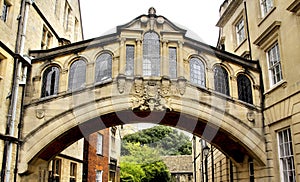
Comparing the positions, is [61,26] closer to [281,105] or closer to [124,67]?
[124,67]

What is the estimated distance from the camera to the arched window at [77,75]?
1203cm

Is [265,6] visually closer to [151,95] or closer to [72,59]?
[151,95]

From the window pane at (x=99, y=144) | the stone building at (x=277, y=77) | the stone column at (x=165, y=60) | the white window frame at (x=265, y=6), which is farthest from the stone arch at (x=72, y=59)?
the window pane at (x=99, y=144)

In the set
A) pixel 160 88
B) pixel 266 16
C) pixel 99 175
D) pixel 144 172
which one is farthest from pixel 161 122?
pixel 144 172

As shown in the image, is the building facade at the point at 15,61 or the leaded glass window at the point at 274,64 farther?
the leaded glass window at the point at 274,64

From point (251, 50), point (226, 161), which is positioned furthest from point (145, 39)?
point (226, 161)

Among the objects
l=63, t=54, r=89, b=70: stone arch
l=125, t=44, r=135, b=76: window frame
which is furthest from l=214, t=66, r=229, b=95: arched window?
l=63, t=54, r=89, b=70: stone arch

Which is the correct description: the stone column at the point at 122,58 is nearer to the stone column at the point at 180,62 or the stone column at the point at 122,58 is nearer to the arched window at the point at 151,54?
the arched window at the point at 151,54

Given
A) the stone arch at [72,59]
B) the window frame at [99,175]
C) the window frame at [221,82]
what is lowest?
the window frame at [99,175]

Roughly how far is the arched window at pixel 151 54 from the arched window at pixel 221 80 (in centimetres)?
222

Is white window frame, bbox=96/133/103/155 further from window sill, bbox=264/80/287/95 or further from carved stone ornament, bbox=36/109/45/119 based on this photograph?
window sill, bbox=264/80/287/95

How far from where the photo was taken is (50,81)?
12109 millimetres

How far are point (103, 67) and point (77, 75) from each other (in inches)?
38.6

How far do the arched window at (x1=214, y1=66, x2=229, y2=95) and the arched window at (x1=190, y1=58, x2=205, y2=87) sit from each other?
512 mm
